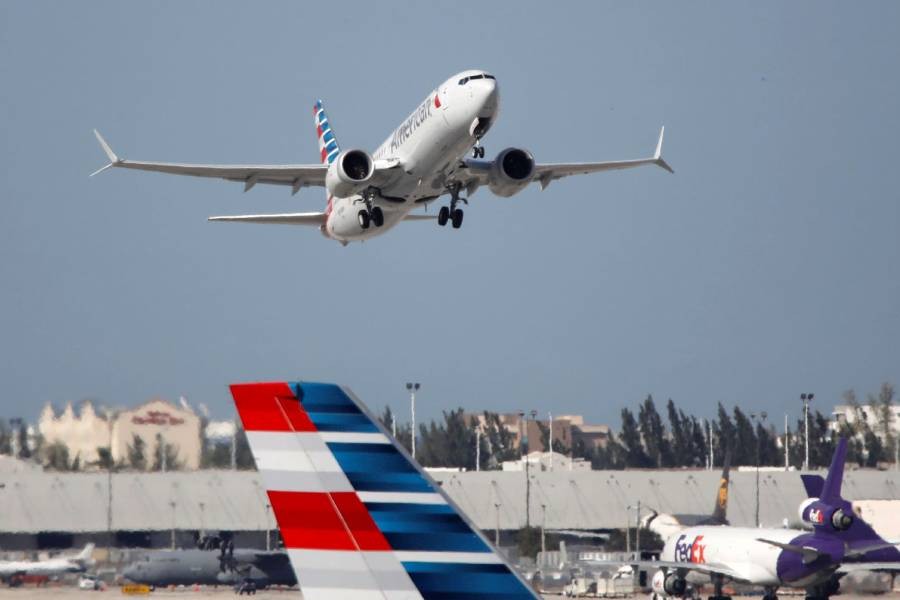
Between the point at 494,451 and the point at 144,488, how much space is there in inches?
1443

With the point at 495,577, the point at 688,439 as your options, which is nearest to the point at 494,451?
the point at 688,439

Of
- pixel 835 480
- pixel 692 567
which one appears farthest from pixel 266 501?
pixel 835 480

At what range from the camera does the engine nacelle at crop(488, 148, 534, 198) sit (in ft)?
129

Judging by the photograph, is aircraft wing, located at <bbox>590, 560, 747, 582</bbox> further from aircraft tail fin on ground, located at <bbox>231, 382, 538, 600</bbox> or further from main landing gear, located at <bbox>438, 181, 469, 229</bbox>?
aircraft tail fin on ground, located at <bbox>231, 382, 538, 600</bbox>

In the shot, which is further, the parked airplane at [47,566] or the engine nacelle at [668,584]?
the parked airplane at [47,566]

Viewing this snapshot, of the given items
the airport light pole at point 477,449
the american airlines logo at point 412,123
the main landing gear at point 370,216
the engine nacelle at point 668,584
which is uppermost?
the american airlines logo at point 412,123

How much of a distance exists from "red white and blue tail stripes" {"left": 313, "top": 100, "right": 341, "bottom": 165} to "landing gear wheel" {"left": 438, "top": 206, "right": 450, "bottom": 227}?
38.9 feet

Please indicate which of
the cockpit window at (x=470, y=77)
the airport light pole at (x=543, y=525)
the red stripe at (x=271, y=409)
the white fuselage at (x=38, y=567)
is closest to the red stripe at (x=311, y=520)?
the red stripe at (x=271, y=409)

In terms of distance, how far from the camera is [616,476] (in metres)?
75.2

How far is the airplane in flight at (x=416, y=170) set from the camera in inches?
1379

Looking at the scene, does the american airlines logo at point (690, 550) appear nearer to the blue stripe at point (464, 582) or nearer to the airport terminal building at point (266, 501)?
the airport terminal building at point (266, 501)

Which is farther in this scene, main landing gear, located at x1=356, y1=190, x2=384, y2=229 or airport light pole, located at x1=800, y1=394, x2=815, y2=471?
airport light pole, located at x1=800, y1=394, x2=815, y2=471

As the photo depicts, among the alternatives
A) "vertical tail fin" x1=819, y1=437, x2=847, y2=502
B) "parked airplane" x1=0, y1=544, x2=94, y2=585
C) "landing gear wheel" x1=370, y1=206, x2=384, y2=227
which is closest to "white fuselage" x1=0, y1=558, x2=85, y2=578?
"parked airplane" x1=0, y1=544, x2=94, y2=585

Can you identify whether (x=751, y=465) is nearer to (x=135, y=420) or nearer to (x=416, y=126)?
A: (x=135, y=420)
